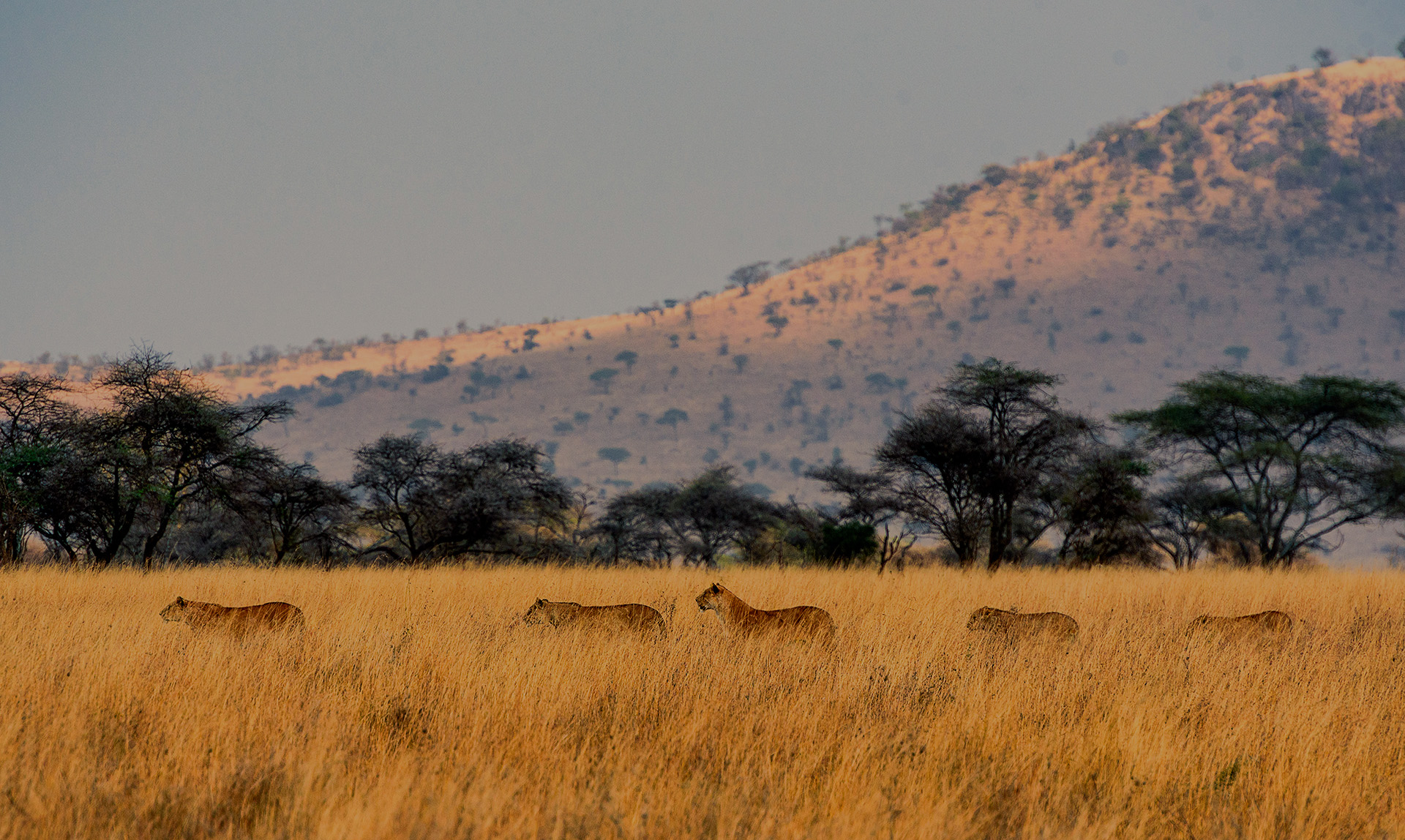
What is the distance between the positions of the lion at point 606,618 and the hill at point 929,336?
120 m

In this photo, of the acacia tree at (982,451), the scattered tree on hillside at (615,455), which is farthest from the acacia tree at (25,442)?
the scattered tree on hillside at (615,455)

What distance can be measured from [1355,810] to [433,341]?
199 m

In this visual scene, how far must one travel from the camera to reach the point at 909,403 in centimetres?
14400

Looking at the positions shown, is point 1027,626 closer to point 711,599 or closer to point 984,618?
point 984,618

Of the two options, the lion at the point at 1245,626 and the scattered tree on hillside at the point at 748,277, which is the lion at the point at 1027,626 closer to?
the lion at the point at 1245,626

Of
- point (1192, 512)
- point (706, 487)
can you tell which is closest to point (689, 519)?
point (706, 487)

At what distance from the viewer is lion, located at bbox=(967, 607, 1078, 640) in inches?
332

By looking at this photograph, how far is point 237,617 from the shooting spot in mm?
8086

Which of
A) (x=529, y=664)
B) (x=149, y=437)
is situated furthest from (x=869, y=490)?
(x=529, y=664)

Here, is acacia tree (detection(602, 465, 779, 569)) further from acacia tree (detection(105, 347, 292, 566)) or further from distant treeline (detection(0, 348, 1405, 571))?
acacia tree (detection(105, 347, 292, 566))

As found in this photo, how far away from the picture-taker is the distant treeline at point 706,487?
18.2m

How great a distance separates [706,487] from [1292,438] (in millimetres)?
18548

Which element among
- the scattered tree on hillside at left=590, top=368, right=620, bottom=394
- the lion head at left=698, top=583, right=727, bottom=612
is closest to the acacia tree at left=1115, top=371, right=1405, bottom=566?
the lion head at left=698, top=583, right=727, bottom=612

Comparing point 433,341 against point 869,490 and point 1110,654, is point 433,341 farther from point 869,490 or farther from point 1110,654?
point 1110,654
